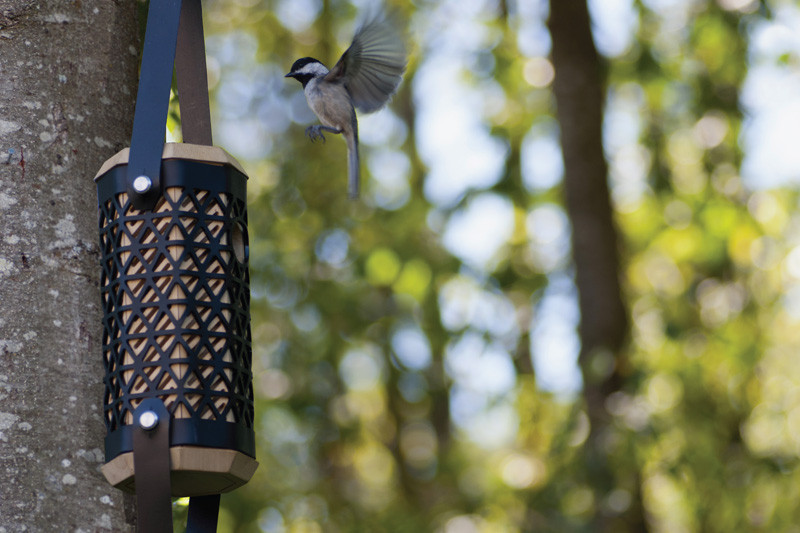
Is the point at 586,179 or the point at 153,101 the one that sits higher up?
the point at 586,179

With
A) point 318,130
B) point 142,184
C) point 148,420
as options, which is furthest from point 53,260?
point 318,130

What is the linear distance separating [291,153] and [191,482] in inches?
239

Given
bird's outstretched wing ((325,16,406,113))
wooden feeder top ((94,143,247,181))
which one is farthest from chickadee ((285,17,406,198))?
wooden feeder top ((94,143,247,181))

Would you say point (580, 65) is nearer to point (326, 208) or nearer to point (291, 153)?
point (326, 208)

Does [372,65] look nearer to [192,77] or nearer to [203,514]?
[192,77]

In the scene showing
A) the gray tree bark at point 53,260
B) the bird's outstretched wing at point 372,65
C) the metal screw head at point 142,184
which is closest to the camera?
the metal screw head at point 142,184

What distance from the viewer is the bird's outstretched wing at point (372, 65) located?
1.95 meters

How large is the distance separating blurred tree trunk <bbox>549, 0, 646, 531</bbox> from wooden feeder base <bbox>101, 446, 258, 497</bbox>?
4005mm

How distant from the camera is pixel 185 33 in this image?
166 cm

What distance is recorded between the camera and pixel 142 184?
1.46 m

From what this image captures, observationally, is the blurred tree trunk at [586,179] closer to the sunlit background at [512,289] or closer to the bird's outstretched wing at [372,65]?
the sunlit background at [512,289]

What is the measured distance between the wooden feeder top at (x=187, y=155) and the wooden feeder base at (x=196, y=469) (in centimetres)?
45

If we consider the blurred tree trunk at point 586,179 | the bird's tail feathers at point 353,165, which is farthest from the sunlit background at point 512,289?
the bird's tail feathers at point 353,165

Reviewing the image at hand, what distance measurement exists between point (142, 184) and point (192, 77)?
0.90 ft
